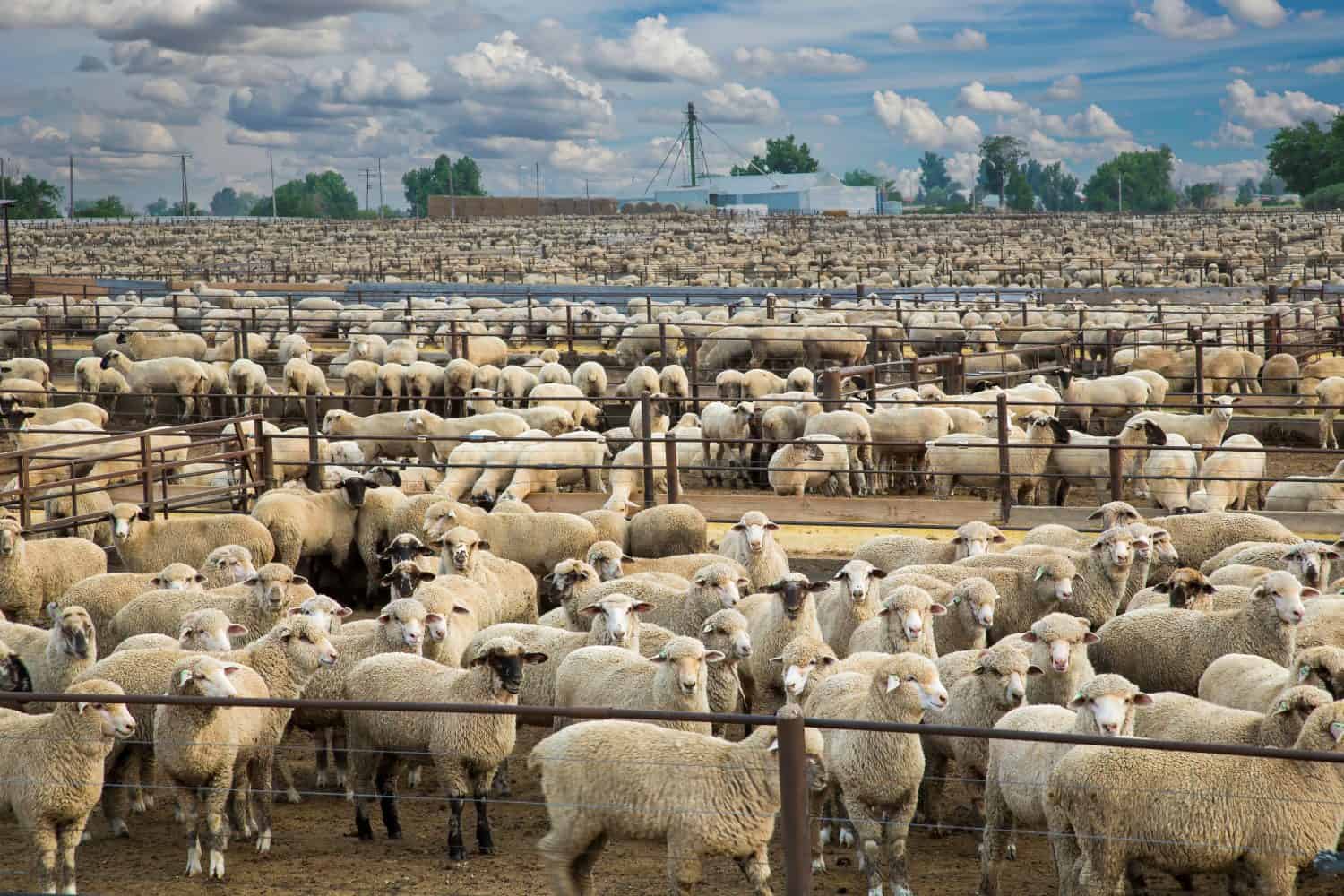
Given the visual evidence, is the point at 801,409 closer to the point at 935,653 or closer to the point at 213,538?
the point at 213,538

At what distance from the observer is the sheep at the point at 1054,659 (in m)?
7.49

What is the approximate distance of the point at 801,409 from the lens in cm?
1739

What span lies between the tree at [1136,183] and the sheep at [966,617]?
130m

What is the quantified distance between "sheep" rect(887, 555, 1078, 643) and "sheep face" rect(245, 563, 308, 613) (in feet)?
12.7

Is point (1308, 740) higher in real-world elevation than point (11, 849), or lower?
higher

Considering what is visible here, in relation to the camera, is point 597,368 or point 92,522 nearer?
point 92,522

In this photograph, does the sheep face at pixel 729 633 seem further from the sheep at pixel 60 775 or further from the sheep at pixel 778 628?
the sheep at pixel 60 775

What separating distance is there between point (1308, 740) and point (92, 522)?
10489 mm

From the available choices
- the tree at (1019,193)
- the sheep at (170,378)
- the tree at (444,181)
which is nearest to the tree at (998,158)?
the tree at (1019,193)

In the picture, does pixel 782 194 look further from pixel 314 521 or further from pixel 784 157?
pixel 314 521

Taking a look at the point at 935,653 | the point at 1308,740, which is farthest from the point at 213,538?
the point at 1308,740

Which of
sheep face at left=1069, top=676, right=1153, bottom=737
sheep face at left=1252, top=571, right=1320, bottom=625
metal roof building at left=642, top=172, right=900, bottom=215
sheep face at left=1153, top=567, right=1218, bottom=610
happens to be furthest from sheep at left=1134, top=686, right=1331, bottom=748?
metal roof building at left=642, top=172, right=900, bottom=215

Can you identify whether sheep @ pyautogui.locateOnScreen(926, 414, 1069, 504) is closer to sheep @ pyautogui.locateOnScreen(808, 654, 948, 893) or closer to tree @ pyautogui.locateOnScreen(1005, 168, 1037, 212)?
sheep @ pyautogui.locateOnScreen(808, 654, 948, 893)

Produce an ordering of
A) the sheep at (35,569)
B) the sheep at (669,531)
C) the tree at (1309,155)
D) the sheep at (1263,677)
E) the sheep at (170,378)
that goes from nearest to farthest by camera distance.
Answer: the sheep at (1263,677), the sheep at (35,569), the sheep at (669,531), the sheep at (170,378), the tree at (1309,155)
